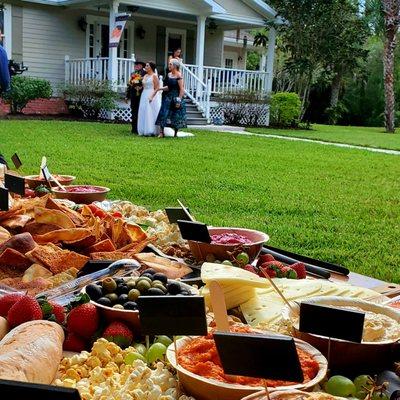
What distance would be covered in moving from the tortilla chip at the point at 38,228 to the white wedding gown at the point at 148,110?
11369mm

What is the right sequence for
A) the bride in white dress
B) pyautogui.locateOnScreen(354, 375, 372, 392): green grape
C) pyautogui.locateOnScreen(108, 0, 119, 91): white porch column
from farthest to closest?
pyautogui.locateOnScreen(108, 0, 119, 91): white porch column < the bride in white dress < pyautogui.locateOnScreen(354, 375, 372, 392): green grape

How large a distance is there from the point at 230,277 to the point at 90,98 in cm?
1766

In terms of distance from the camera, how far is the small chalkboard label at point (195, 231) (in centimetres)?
325

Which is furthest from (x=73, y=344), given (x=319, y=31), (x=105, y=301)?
(x=319, y=31)

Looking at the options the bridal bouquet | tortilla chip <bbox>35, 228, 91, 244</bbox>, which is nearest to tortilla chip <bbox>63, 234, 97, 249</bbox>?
tortilla chip <bbox>35, 228, 91, 244</bbox>

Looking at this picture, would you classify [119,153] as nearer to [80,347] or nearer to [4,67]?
[4,67]

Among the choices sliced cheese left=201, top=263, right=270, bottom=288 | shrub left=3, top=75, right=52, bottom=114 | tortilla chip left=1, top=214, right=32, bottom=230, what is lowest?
tortilla chip left=1, top=214, right=32, bottom=230

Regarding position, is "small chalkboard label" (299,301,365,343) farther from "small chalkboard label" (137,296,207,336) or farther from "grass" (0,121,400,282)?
"grass" (0,121,400,282)

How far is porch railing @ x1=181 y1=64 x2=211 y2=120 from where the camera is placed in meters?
20.4

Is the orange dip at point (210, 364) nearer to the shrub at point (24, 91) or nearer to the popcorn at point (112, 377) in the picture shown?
the popcorn at point (112, 377)

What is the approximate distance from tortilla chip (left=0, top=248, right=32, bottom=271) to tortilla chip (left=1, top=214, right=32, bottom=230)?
1.51 ft

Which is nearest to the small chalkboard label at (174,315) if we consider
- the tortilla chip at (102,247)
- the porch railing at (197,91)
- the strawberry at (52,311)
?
the strawberry at (52,311)

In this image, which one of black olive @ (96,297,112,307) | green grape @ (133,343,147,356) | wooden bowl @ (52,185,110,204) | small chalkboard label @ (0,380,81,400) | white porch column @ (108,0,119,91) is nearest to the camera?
small chalkboard label @ (0,380,81,400)

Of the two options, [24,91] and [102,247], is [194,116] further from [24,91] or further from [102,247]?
[102,247]
